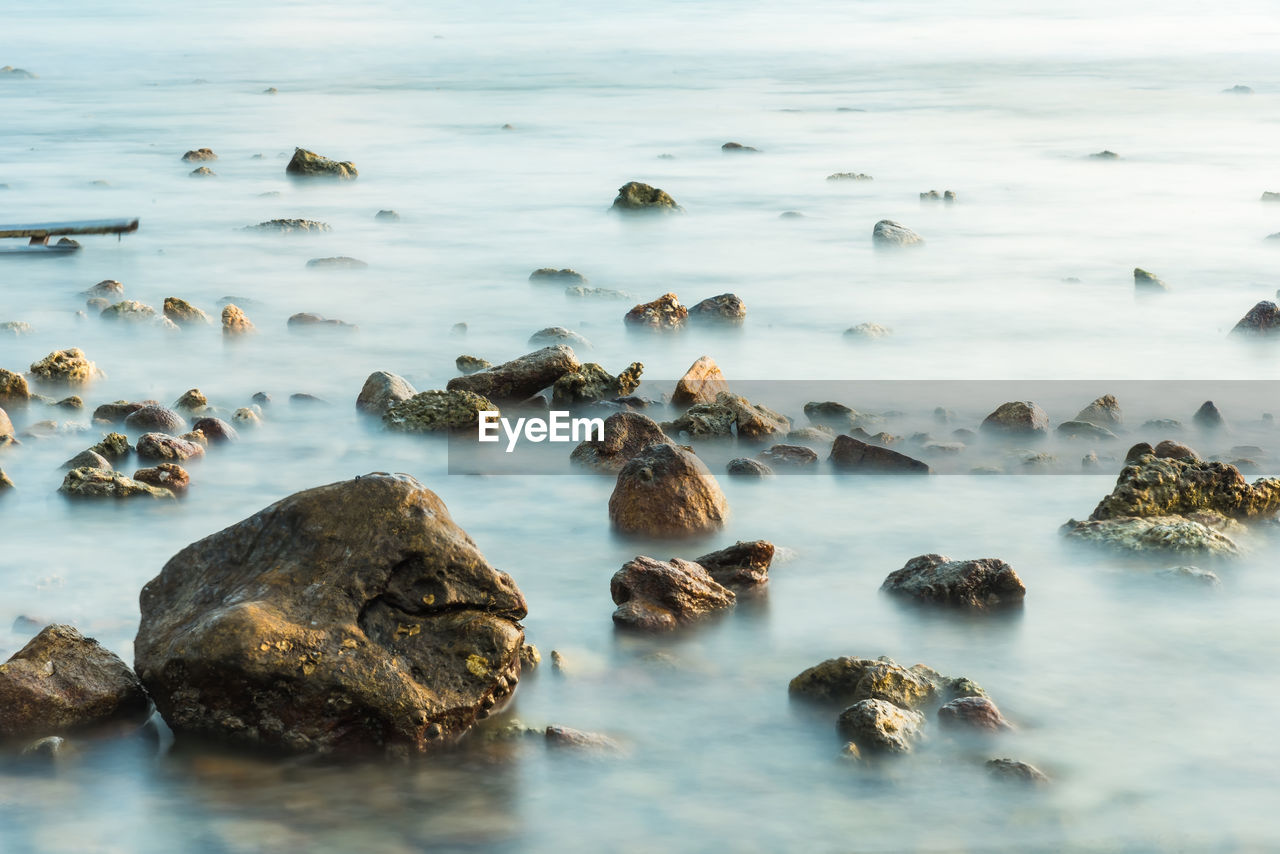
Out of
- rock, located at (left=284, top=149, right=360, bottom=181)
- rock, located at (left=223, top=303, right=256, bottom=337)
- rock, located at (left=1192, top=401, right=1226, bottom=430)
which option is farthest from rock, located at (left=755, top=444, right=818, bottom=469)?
rock, located at (left=284, top=149, right=360, bottom=181)

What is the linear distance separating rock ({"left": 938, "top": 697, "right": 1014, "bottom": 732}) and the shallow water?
0.10m

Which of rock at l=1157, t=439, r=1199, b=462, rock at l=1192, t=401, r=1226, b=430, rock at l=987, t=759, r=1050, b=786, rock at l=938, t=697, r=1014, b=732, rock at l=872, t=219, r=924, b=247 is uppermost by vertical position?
rock at l=872, t=219, r=924, b=247

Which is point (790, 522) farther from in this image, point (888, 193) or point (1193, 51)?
point (1193, 51)

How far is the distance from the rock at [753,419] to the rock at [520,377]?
1.11 meters

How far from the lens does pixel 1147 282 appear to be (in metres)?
15.1

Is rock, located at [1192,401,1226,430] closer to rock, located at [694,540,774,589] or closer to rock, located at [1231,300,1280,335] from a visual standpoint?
rock, located at [1231,300,1280,335]

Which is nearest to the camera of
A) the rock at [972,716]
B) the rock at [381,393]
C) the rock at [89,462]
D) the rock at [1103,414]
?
the rock at [972,716]

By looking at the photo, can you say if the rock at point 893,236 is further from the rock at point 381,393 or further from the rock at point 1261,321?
the rock at point 381,393

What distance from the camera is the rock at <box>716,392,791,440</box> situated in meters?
9.34

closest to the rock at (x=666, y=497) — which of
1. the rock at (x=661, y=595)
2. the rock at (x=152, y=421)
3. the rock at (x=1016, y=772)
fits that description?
the rock at (x=661, y=595)

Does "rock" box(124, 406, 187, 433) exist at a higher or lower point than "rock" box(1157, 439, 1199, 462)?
lower

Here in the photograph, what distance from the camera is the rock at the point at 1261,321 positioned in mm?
12891

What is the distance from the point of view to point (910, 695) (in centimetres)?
569

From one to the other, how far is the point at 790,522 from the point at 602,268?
8.09m
